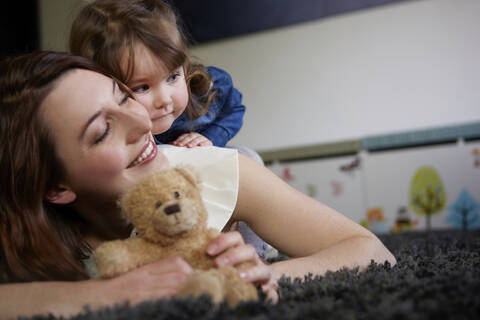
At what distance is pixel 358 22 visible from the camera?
2.93 m

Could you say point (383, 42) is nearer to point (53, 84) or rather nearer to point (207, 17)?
point (207, 17)

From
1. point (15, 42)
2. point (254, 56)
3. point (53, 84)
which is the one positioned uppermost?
point (15, 42)

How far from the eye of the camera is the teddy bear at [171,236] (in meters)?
0.53

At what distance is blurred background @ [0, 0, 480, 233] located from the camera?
2.60 metres

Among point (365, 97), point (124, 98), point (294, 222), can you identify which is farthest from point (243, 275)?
point (365, 97)

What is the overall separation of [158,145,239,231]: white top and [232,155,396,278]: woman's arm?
0.02 meters

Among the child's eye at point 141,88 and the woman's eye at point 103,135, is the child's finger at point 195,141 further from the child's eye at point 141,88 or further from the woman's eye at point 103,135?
the woman's eye at point 103,135

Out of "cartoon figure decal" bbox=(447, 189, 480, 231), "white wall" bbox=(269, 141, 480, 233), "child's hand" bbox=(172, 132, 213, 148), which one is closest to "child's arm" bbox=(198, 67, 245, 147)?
"child's hand" bbox=(172, 132, 213, 148)

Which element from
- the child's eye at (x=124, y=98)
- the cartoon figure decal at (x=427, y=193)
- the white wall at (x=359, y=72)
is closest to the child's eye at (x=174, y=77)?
the child's eye at (x=124, y=98)

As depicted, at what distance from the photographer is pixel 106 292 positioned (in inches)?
22.2

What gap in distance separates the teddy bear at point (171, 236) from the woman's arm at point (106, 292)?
0.02 m

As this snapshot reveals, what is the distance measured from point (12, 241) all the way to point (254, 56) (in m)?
2.75

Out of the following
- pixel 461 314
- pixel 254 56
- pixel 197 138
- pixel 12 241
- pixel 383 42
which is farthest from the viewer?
pixel 254 56

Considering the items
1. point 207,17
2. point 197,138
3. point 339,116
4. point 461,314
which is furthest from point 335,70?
point 461,314
